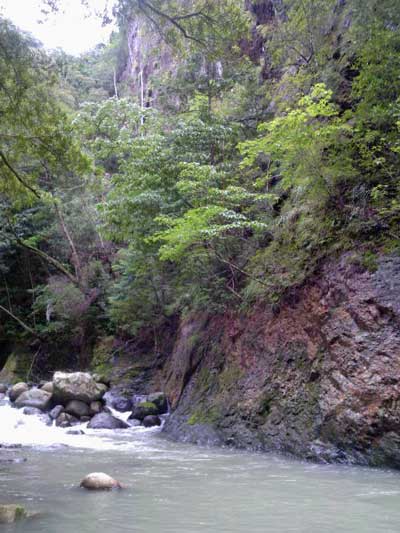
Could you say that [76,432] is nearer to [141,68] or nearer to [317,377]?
[317,377]

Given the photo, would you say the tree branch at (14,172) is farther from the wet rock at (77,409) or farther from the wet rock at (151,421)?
the wet rock at (77,409)

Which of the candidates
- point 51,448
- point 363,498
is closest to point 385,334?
point 363,498

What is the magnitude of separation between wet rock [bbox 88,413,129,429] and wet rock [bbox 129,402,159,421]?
0.47 metres

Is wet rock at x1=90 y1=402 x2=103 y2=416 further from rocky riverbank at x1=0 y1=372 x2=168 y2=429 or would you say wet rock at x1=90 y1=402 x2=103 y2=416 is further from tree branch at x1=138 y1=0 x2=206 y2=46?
tree branch at x1=138 y1=0 x2=206 y2=46

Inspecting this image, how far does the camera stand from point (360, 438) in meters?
7.18

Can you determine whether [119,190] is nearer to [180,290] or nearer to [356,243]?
[180,290]

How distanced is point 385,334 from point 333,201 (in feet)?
10.3

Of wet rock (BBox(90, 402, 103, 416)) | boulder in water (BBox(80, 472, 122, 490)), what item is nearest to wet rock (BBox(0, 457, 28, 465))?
boulder in water (BBox(80, 472, 122, 490))

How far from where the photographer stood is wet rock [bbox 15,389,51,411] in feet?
47.3

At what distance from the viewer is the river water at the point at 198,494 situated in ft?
14.3

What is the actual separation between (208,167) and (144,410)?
6.69 m

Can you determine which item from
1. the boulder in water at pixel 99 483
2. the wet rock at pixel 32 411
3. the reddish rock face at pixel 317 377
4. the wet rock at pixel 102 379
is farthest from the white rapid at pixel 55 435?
the boulder in water at pixel 99 483

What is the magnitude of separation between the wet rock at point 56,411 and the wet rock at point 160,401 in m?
2.42

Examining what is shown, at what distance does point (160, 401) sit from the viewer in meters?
13.9
